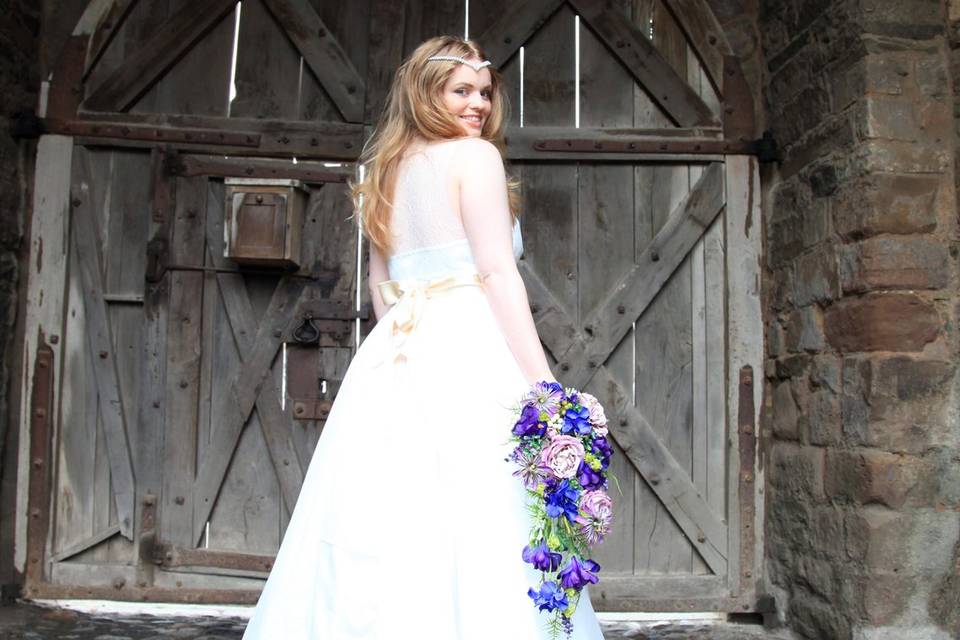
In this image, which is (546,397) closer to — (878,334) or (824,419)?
(878,334)

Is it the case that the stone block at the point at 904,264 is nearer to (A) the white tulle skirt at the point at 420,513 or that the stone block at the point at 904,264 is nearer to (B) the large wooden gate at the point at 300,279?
(B) the large wooden gate at the point at 300,279

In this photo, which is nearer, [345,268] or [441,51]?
[441,51]

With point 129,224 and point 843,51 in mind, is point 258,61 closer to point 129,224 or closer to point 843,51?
point 129,224

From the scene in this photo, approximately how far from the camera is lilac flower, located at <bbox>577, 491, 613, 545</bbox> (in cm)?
213

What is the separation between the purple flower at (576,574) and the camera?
2.11 metres

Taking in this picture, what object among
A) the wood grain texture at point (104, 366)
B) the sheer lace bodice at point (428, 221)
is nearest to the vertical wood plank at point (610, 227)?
the sheer lace bodice at point (428, 221)

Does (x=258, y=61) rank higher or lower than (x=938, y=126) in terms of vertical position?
higher

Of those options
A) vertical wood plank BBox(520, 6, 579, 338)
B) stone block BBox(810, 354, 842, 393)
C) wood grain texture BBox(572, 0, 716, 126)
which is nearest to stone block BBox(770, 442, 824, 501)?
stone block BBox(810, 354, 842, 393)

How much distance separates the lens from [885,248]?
3.49 meters

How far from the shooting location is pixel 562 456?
212 cm

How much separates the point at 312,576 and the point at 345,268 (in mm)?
2145

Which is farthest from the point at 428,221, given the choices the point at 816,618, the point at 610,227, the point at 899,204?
the point at 816,618

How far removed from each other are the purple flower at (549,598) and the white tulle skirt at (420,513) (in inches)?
3.7

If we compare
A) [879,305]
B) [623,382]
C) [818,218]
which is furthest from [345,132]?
[879,305]
